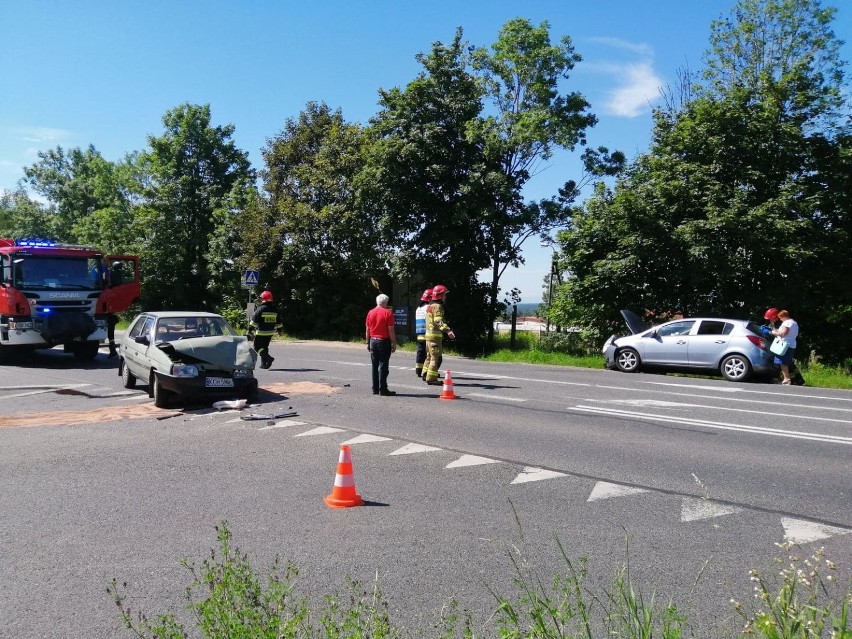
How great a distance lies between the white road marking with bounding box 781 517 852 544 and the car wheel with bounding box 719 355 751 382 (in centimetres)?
1144

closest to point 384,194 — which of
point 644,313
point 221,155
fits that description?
point 644,313

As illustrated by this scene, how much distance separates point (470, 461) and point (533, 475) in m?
0.80

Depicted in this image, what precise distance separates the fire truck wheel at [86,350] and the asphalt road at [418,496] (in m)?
6.83

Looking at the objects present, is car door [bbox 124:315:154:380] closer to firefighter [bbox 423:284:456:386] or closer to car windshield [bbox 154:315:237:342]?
car windshield [bbox 154:315:237:342]

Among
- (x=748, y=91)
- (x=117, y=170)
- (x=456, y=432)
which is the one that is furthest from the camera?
(x=117, y=170)

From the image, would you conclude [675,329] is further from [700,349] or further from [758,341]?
[758,341]

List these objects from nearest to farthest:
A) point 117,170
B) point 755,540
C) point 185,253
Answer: point 755,540 → point 185,253 → point 117,170

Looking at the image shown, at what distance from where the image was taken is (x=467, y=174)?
79.9 ft

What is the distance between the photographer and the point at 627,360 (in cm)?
1869

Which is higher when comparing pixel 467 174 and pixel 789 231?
pixel 467 174

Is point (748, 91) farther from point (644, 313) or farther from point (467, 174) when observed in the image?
point (467, 174)

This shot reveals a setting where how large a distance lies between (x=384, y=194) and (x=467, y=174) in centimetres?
290

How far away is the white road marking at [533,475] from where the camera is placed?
6.87m

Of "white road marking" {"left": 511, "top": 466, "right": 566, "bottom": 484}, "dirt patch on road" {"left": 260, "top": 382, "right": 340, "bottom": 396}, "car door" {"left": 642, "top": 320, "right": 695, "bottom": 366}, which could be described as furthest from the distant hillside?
"white road marking" {"left": 511, "top": 466, "right": 566, "bottom": 484}
